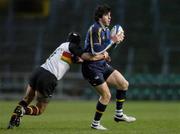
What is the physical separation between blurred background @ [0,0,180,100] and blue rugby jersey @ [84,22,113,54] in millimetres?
18198

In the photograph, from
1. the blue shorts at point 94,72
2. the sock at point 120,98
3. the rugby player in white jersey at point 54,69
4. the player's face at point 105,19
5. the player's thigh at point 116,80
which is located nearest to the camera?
the rugby player in white jersey at point 54,69

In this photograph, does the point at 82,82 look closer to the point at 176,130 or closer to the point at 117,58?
the point at 117,58

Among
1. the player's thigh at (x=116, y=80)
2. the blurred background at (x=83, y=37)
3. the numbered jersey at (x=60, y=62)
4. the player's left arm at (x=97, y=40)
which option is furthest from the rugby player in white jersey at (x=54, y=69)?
the blurred background at (x=83, y=37)

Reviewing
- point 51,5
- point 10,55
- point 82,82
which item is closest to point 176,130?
point 82,82

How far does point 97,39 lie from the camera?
12.5m

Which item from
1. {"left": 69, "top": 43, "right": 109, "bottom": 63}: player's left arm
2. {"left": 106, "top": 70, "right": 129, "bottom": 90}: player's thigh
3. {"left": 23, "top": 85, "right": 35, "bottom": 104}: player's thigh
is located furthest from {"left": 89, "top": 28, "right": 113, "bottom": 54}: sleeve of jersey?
{"left": 23, "top": 85, "right": 35, "bottom": 104}: player's thigh

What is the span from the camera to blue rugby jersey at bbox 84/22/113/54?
1249 cm

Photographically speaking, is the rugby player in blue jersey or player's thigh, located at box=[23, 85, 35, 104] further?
player's thigh, located at box=[23, 85, 35, 104]

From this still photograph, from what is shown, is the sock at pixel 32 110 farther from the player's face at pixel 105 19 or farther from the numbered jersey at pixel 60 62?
the player's face at pixel 105 19

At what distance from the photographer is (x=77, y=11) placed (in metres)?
36.2

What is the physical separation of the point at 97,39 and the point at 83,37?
19986 mm

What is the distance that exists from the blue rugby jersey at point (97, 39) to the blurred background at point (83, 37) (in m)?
18.2

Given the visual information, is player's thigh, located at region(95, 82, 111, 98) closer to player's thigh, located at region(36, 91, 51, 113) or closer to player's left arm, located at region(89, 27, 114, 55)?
Result: player's left arm, located at region(89, 27, 114, 55)

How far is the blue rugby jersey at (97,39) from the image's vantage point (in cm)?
1249
